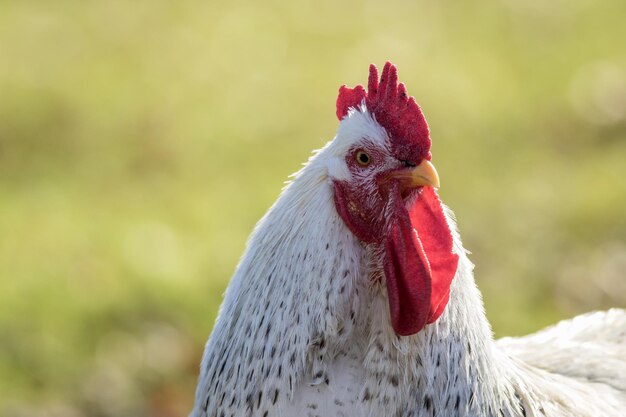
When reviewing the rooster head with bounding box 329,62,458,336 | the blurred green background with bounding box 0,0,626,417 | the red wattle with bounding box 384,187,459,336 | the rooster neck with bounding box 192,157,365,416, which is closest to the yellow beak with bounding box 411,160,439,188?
the rooster head with bounding box 329,62,458,336

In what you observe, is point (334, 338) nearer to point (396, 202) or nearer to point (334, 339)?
point (334, 339)

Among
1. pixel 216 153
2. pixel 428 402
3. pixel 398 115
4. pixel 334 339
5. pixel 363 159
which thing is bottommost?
pixel 428 402

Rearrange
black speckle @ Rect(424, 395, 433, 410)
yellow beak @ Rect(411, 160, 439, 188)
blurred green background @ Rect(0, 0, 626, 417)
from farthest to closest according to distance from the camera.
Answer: blurred green background @ Rect(0, 0, 626, 417) < black speckle @ Rect(424, 395, 433, 410) < yellow beak @ Rect(411, 160, 439, 188)

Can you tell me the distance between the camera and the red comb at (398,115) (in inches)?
122

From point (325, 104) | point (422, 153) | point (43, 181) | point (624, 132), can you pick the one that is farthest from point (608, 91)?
point (422, 153)

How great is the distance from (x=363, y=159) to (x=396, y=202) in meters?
0.17

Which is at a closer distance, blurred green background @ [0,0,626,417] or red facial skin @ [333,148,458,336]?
red facial skin @ [333,148,458,336]

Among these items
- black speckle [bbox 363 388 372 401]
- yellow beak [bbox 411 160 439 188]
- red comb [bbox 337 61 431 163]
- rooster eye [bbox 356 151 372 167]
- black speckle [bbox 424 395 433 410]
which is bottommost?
black speckle [bbox 424 395 433 410]

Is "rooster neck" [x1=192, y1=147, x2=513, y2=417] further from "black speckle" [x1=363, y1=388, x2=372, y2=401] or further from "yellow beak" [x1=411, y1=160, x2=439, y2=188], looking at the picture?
"yellow beak" [x1=411, y1=160, x2=439, y2=188]

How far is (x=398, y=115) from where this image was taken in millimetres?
3127

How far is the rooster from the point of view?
122 inches

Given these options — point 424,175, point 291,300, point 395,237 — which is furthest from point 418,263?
point 291,300

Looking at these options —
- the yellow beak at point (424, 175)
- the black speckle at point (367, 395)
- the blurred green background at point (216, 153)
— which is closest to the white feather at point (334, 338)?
the black speckle at point (367, 395)

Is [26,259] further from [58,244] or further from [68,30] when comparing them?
[68,30]
